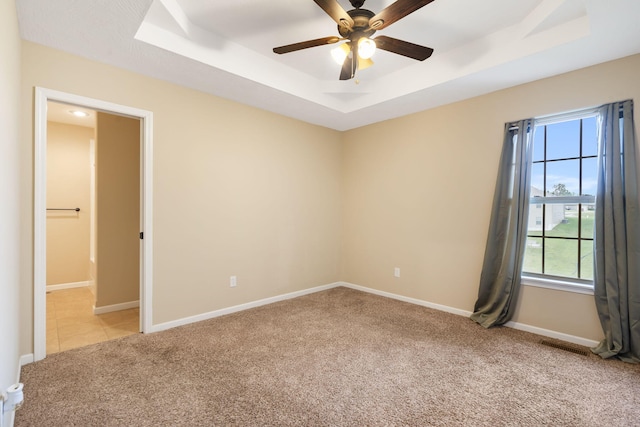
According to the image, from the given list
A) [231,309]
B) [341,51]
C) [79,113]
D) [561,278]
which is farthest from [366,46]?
[79,113]

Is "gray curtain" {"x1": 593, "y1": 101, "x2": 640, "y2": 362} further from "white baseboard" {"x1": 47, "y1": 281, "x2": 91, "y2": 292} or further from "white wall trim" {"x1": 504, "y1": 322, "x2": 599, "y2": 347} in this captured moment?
"white baseboard" {"x1": 47, "y1": 281, "x2": 91, "y2": 292}

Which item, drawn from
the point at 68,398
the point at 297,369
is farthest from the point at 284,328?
the point at 68,398

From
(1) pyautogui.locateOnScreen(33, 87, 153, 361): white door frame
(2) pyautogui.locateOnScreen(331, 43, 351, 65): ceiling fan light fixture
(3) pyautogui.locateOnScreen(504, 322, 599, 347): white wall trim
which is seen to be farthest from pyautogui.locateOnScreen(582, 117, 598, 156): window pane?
(1) pyautogui.locateOnScreen(33, 87, 153, 361): white door frame

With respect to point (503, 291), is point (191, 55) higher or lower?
higher

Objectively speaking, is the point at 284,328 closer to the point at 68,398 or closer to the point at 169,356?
the point at 169,356

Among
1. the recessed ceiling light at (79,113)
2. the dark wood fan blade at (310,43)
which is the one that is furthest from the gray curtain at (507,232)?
the recessed ceiling light at (79,113)

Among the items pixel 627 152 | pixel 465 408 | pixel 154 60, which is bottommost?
pixel 465 408

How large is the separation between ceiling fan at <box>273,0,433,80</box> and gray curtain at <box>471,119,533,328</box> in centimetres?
155

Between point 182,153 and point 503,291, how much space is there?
3574mm

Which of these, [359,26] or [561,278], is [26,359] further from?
[561,278]

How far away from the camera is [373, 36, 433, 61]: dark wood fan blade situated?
225 cm

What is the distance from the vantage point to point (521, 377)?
228 centimetres

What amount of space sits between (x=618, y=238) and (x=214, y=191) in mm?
3766

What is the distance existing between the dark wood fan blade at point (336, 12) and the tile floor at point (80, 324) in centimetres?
326
